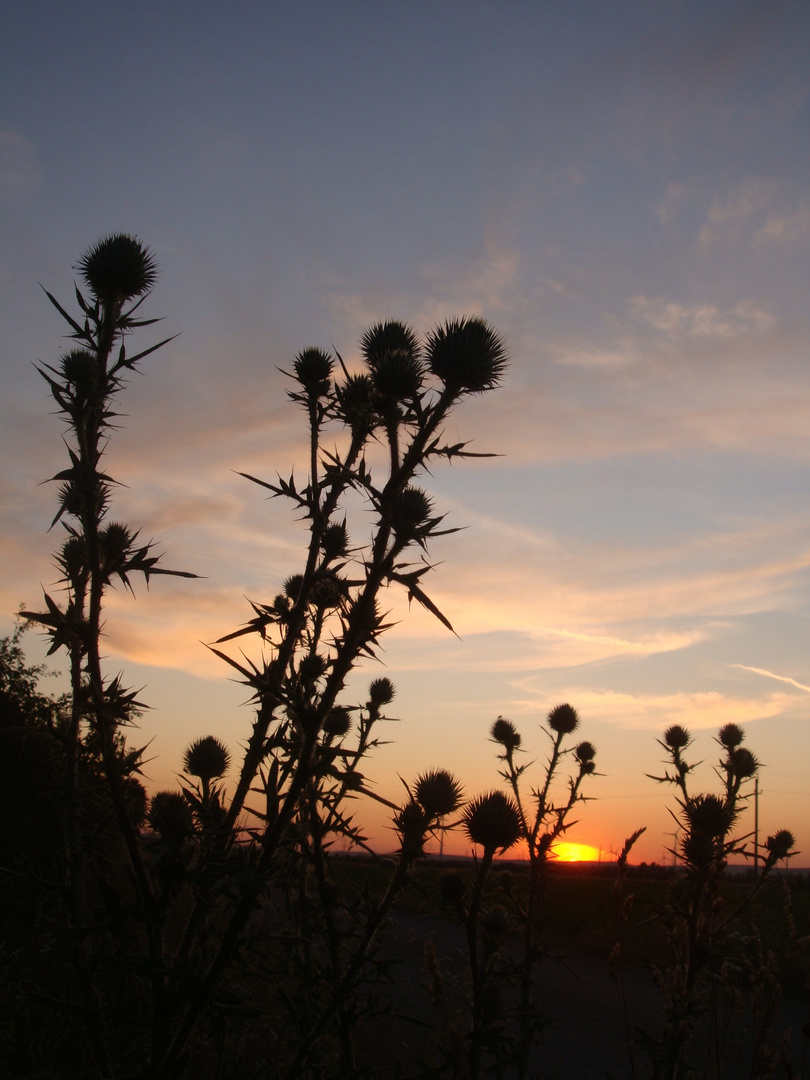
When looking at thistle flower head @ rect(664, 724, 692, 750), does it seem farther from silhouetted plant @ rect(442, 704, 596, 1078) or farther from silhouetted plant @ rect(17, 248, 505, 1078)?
silhouetted plant @ rect(17, 248, 505, 1078)

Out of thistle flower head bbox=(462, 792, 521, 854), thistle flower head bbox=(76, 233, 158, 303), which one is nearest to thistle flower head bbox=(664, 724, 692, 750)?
thistle flower head bbox=(462, 792, 521, 854)

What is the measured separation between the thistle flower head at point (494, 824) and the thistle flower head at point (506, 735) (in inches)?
179

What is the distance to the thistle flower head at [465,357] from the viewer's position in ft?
12.9

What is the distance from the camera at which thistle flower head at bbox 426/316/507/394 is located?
3.93 meters

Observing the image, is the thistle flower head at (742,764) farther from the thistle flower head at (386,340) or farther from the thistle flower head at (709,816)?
the thistle flower head at (386,340)

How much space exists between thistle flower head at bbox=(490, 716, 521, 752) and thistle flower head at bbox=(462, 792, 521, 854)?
14.9 ft

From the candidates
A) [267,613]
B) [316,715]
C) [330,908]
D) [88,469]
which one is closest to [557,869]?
[330,908]

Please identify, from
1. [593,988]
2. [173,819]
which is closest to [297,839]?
[173,819]

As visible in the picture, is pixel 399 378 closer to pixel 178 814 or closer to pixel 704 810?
pixel 178 814

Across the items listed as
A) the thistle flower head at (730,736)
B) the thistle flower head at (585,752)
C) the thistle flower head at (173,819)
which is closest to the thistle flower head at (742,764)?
the thistle flower head at (730,736)

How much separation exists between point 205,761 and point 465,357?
309 centimetres

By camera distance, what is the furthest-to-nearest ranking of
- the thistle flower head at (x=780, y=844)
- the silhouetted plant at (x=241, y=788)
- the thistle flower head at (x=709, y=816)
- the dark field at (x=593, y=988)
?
the thistle flower head at (x=780, y=844) < the thistle flower head at (x=709, y=816) < the dark field at (x=593, y=988) < the silhouetted plant at (x=241, y=788)

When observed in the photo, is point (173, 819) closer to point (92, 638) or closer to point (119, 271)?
point (92, 638)

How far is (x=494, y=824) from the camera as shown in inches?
167
